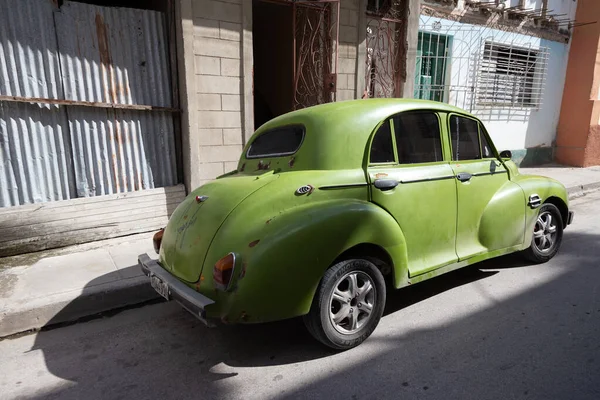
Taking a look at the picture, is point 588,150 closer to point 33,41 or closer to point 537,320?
point 537,320

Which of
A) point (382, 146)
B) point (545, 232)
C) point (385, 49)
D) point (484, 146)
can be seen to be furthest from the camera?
point (385, 49)

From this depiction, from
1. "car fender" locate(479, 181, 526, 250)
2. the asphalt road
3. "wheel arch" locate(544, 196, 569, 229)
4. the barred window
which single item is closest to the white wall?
the barred window

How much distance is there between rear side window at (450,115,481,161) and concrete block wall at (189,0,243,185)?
3450 millimetres

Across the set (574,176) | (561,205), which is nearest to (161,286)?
(561,205)

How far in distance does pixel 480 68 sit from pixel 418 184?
8.19 meters

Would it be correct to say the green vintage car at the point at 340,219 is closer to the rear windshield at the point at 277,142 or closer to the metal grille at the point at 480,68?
the rear windshield at the point at 277,142

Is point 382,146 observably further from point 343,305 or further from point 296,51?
point 296,51

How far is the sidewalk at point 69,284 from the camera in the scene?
349 centimetres

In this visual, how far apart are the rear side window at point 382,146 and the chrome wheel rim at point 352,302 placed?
3.03 ft

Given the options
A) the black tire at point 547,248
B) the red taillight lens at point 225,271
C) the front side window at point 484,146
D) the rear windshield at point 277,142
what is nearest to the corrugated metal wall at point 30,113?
the rear windshield at point 277,142

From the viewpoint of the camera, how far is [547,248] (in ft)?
15.1

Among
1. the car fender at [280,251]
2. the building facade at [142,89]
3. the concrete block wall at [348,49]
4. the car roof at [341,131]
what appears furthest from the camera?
the concrete block wall at [348,49]

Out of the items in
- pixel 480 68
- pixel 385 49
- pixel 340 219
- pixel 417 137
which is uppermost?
pixel 385 49

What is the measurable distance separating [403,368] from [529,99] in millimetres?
11332
